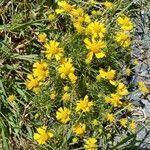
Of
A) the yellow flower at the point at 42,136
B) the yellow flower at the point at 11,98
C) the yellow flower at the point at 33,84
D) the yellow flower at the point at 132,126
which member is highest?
the yellow flower at the point at 33,84

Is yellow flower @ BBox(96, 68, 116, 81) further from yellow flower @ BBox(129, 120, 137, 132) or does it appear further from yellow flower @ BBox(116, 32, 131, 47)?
yellow flower @ BBox(129, 120, 137, 132)

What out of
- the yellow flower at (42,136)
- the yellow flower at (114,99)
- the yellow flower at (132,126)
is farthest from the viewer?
the yellow flower at (132,126)

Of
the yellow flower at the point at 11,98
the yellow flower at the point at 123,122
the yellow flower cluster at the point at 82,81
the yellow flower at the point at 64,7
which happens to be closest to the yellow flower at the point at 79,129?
the yellow flower cluster at the point at 82,81

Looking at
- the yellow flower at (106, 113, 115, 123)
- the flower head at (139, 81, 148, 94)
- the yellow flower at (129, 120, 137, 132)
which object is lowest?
the yellow flower at (129, 120, 137, 132)

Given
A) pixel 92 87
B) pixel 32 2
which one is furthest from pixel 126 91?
pixel 32 2

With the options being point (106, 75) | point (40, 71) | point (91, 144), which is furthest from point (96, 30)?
point (91, 144)

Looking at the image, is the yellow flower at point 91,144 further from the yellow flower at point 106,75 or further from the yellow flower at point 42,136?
the yellow flower at point 106,75

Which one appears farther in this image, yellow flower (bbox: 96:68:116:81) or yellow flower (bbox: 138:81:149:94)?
yellow flower (bbox: 138:81:149:94)

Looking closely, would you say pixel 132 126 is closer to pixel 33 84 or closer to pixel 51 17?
pixel 33 84

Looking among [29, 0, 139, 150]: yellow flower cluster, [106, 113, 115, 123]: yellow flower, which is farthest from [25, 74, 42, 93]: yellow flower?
[106, 113, 115, 123]: yellow flower

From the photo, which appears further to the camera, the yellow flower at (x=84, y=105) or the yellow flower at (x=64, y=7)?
the yellow flower at (x=64, y=7)
